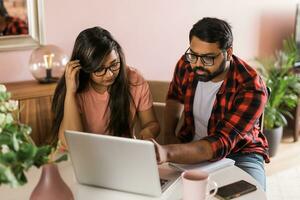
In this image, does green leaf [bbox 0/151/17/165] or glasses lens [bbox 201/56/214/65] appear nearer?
green leaf [bbox 0/151/17/165]

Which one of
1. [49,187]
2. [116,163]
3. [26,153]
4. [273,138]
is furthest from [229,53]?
[273,138]

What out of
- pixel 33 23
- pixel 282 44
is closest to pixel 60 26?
pixel 33 23

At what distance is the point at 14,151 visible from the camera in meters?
0.88

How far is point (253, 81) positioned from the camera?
5.59 ft

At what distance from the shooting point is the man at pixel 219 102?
1.59m

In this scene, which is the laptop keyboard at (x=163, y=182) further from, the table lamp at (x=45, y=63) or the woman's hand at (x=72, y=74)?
the table lamp at (x=45, y=63)

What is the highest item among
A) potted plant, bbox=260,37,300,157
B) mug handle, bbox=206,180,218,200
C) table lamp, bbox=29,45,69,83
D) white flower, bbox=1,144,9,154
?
white flower, bbox=1,144,9,154

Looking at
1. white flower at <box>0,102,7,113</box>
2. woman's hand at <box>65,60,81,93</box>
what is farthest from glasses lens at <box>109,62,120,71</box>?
white flower at <box>0,102,7,113</box>

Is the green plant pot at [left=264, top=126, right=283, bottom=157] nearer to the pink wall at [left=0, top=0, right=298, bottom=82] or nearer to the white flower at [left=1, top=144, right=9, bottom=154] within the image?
the pink wall at [left=0, top=0, right=298, bottom=82]

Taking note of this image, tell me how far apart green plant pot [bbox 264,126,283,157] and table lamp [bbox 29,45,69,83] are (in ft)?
5.97

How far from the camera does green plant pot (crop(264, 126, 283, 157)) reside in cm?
338

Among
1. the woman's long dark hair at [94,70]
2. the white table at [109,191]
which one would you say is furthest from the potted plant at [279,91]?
the white table at [109,191]

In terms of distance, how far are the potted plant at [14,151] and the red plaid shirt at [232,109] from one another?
2.50 feet

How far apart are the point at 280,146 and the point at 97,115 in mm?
2288
